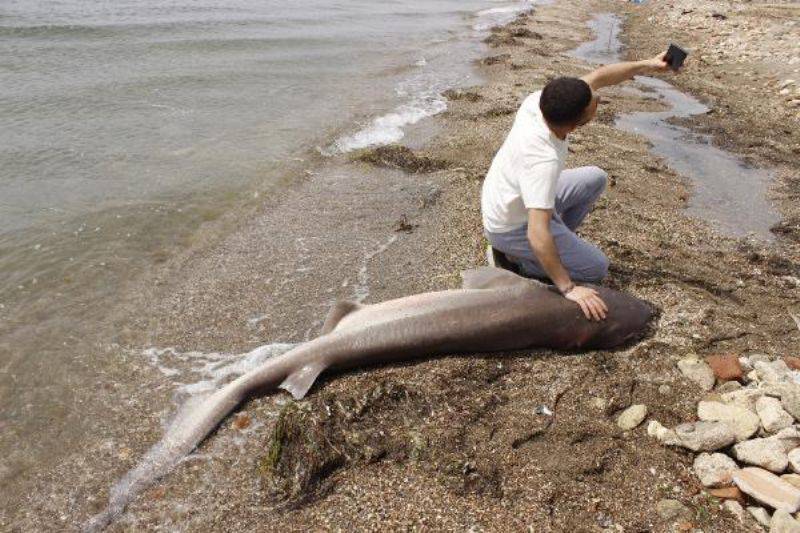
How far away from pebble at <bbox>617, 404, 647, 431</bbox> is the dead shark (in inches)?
29.7

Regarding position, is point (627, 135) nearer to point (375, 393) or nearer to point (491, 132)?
point (491, 132)

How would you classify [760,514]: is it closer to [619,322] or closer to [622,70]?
[619,322]

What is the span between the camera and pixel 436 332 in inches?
189

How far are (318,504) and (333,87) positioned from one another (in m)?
13.0

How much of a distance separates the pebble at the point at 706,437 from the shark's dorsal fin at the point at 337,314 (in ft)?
8.61

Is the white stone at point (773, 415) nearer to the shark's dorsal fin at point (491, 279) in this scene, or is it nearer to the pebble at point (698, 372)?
the pebble at point (698, 372)

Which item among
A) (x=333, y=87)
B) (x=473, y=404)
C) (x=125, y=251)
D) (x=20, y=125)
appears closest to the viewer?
(x=473, y=404)

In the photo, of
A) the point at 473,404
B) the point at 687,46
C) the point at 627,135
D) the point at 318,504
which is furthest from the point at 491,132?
the point at 687,46

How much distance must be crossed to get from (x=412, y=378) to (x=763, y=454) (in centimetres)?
240

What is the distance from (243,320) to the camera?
5.79 m

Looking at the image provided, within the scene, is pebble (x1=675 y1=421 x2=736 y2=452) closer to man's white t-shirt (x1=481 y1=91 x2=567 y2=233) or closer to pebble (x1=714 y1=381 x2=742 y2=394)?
pebble (x1=714 y1=381 x2=742 y2=394)

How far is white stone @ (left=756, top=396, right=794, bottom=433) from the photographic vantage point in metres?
4.01

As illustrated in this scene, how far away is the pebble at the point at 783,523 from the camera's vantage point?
10.7ft

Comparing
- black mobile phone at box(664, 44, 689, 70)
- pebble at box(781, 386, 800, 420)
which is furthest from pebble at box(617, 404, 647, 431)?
black mobile phone at box(664, 44, 689, 70)
